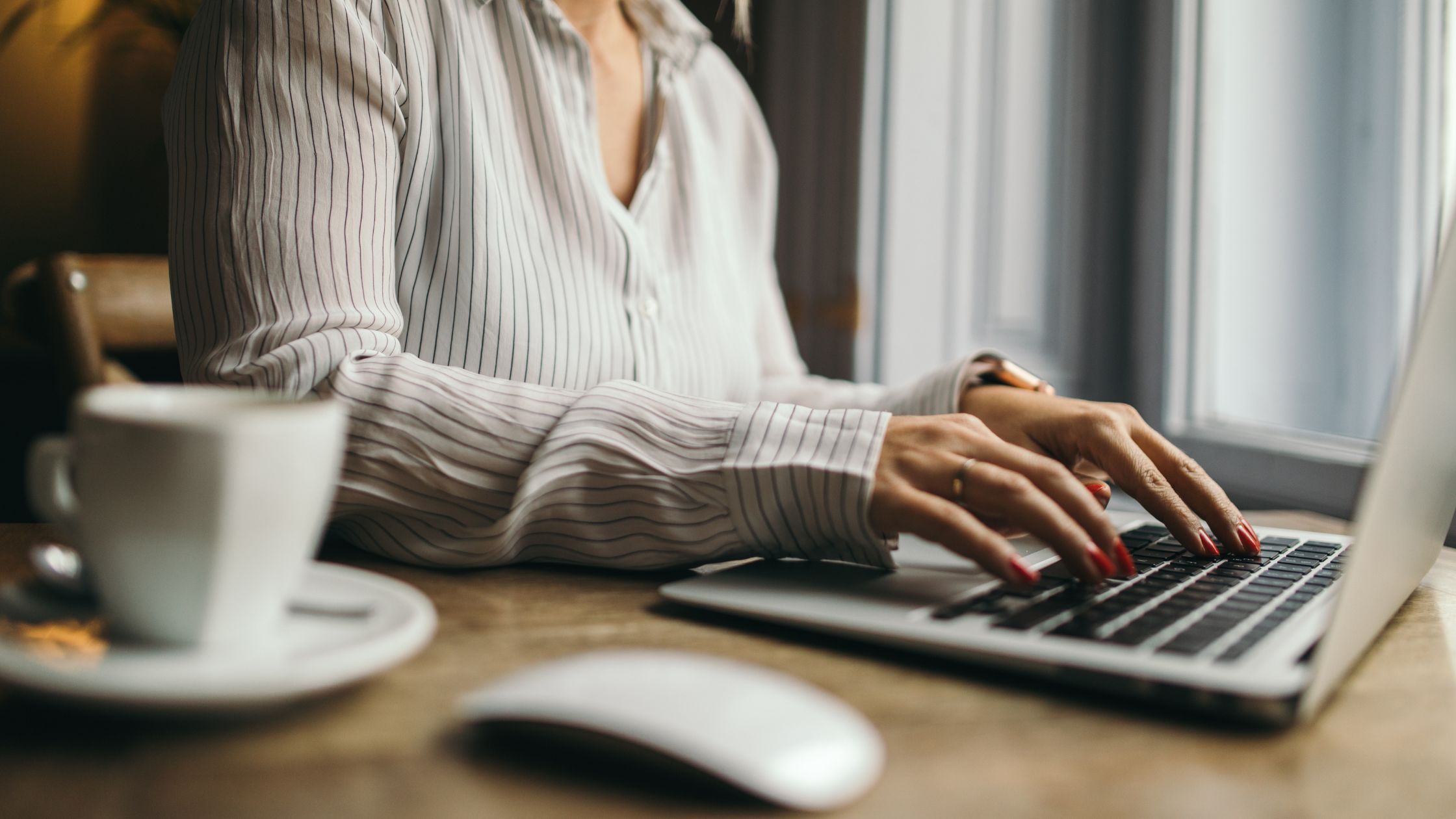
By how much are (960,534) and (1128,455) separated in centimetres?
22

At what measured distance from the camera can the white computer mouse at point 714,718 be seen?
0.26 m

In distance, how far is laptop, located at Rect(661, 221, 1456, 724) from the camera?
1.10ft

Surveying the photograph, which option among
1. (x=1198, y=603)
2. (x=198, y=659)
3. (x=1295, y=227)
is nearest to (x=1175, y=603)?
(x=1198, y=603)

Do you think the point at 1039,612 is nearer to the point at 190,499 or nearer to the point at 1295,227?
the point at 190,499

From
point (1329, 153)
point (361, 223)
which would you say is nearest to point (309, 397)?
point (361, 223)

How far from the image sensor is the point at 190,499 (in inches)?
11.1

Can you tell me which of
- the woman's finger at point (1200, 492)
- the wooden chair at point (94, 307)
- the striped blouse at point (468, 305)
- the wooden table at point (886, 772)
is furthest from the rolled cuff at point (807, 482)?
the wooden chair at point (94, 307)

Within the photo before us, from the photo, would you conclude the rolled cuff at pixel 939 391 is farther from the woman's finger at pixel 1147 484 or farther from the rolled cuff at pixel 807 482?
the rolled cuff at pixel 807 482

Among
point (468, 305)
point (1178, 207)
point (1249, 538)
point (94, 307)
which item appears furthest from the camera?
point (1178, 207)

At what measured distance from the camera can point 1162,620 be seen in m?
0.40

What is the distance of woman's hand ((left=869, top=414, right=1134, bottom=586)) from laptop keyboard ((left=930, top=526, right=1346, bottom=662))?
0.6 inches

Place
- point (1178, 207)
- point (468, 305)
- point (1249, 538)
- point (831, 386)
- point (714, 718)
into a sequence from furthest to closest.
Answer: point (1178, 207)
point (831, 386)
point (468, 305)
point (1249, 538)
point (714, 718)

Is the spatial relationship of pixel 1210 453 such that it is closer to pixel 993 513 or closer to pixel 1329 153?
pixel 1329 153

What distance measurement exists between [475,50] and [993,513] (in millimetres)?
560
